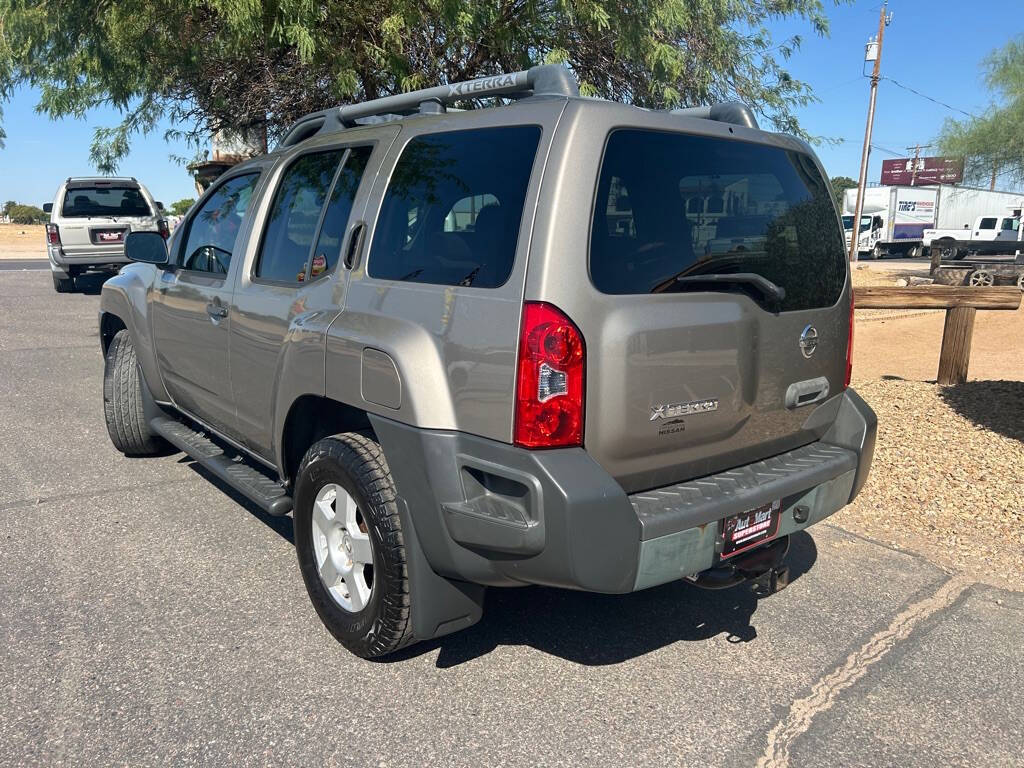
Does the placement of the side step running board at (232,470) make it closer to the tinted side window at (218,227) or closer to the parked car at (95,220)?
the tinted side window at (218,227)

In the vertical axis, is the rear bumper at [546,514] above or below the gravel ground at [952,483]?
above

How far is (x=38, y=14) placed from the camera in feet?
25.9

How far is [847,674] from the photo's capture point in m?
3.06

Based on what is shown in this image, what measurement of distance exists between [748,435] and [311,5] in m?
5.80

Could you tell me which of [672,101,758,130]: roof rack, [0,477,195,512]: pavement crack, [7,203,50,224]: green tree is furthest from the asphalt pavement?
[7,203,50,224]: green tree

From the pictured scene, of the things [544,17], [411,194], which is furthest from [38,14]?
[411,194]

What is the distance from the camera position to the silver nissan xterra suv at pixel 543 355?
2.45 m

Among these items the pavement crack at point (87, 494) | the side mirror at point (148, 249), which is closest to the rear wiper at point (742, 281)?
the side mirror at point (148, 249)

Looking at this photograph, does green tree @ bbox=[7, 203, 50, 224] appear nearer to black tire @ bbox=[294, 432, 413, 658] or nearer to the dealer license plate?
black tire @ bbox=[294, 432, 413, 658]

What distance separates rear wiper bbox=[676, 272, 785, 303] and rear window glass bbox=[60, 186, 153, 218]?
1533 cm

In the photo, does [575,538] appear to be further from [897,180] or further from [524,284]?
[897,180]

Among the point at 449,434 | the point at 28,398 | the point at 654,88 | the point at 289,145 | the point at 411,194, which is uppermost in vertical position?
the point at 654,88

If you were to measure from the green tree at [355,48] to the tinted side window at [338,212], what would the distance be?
165 inches

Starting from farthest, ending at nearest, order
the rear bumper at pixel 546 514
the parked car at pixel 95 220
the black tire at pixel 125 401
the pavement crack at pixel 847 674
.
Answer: the parked car at pixel 95 220
the black tire at pixel 125 401
the pavement crack at pixel 847 674
the rear bumper at pixel 546 514
